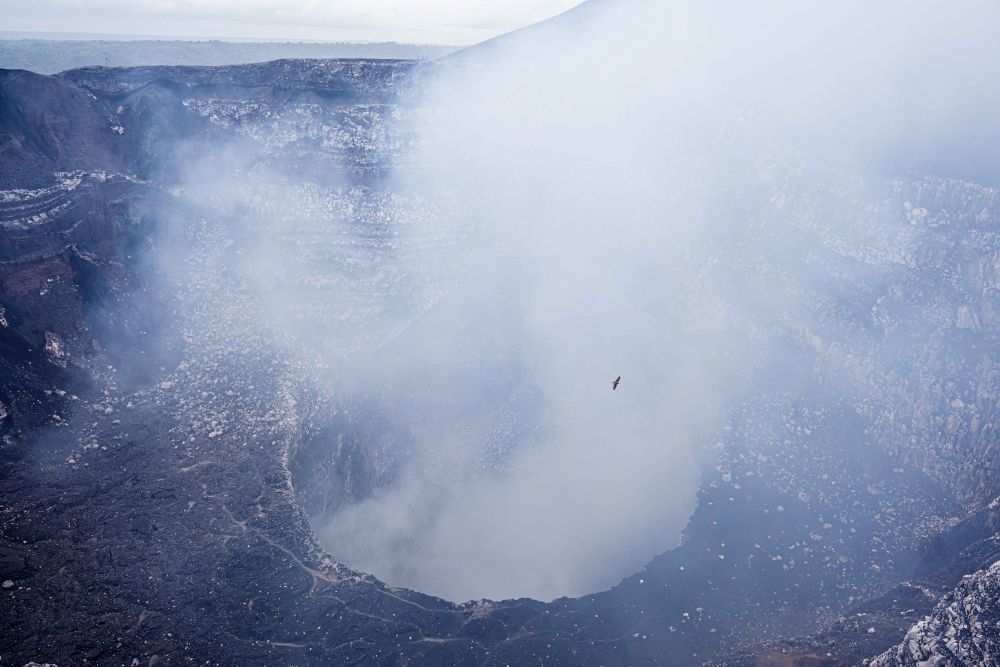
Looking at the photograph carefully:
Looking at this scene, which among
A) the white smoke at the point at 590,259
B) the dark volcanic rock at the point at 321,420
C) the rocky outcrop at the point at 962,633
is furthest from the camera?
the white smoke at the point at 590,259

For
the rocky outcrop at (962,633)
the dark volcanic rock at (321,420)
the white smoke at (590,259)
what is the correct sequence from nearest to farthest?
the rocky outcrop at (962,633), the dark volcanic rock at (321,420), the white smoke at (590,259)

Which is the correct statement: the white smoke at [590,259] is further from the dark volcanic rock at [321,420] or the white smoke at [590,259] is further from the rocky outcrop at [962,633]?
the rocky outcrop at [962,633]

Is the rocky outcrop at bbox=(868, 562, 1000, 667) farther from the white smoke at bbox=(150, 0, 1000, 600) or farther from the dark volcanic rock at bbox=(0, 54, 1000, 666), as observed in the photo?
the white smoke at bbox=(150, 0, 1000, 600)

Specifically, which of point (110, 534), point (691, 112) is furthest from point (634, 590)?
point (691, 112)

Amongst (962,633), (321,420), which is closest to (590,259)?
(321,420)

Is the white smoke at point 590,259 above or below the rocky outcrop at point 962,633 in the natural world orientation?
above

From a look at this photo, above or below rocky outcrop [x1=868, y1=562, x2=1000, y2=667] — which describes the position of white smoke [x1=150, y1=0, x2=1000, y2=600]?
above

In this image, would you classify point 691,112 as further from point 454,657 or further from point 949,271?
point 454,657

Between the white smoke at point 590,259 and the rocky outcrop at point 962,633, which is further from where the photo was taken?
the white smoke at point 590,259

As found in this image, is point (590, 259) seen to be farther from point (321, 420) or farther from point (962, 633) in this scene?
point (962, 633)

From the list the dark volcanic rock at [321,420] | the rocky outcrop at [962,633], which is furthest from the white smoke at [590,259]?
the rocky outcrop at [962,633]

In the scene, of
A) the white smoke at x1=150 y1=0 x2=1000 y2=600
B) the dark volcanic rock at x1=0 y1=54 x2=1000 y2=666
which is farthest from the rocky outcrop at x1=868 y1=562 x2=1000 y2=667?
A: the white smoke at x1=150 y1=0 x2=1000 y2=600
